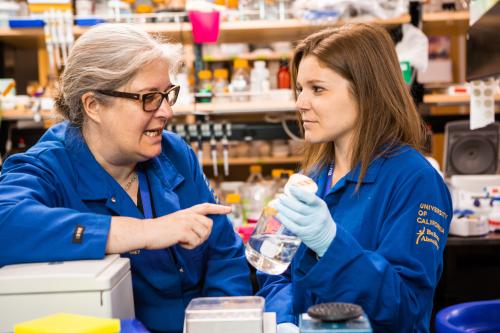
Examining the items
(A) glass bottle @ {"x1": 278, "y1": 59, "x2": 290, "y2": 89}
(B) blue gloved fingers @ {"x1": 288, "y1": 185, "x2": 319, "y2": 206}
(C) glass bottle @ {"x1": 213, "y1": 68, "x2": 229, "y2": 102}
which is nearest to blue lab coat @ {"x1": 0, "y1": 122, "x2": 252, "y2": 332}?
(B) blue gloved fingers @ {"x1": 288, "y1": 185, "x2": 319, "y2": 206}

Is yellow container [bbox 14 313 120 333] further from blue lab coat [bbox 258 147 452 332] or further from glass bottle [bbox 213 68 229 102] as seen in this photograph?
glass bottle [bbox 213 68 229 102]

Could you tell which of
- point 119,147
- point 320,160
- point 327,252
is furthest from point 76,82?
point 327,252

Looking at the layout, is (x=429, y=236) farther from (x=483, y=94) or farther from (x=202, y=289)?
(x=483, y=94)

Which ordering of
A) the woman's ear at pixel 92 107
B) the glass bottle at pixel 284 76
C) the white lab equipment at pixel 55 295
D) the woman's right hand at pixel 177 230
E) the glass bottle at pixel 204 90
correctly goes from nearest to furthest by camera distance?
the white lab equipment at pixel 55 295
the woman's right hand at pixel 177 230
the woman's ear at pixel 92 107
the glass bottle at pixel 204 90
the glass bottle at pixel 284 76

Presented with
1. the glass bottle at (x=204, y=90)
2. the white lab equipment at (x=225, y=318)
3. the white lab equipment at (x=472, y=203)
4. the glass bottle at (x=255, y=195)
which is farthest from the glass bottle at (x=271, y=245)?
the glass bottle at (x=204, y=90)

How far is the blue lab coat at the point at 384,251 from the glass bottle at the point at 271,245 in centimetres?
5

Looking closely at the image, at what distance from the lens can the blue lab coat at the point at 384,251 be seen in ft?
4.18

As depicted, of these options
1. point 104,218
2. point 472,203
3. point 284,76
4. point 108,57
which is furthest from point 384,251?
point 284,76

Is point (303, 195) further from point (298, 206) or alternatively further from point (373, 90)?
point (373, 90)

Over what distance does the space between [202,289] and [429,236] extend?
71cm

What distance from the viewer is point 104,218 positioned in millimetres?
1380

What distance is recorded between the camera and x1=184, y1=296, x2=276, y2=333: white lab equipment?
1.02 meters

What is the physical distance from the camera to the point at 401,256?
1353 millimetres

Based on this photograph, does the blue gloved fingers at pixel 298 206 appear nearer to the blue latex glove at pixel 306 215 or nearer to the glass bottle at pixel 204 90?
the blue latex glove at pixel 306 215
